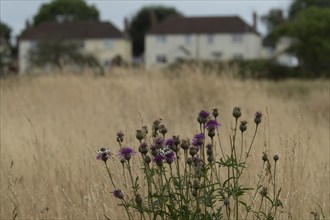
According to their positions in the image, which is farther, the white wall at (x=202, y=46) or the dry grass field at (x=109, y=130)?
the white wall at (x=202, y=46)

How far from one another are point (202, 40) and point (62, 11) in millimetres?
19821

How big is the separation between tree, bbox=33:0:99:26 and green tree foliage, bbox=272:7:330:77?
→ 33.0 meters

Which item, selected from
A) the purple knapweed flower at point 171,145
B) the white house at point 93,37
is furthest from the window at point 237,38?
the purple knapweed flower at point 171,145

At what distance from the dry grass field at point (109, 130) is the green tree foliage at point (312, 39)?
713 inches

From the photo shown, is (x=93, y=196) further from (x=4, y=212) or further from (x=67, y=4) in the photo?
(x=67, y=4)

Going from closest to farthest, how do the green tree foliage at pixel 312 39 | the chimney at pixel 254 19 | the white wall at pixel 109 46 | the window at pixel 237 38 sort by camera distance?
the green tree foliage at pixel 312 39, the window at pixel 237 38, the chimney at pixel 254 19, the white wall at pixel 109 46

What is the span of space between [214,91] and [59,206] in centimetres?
658

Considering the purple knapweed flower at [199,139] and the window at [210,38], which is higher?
the purple knapweed flower at [199,139]

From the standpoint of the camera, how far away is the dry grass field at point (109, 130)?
3533 mm

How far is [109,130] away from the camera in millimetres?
6695

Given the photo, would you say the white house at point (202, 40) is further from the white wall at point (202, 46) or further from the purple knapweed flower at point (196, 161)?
the purple knapweed flower at point (196, 161)

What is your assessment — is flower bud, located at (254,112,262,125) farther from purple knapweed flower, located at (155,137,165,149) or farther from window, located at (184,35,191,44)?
window, located at (184,35,191,44)

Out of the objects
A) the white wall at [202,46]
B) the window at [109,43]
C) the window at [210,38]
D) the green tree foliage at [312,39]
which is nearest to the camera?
the green tree foliage at [312,39]

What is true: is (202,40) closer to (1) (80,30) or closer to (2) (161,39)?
(2) (161,39)
